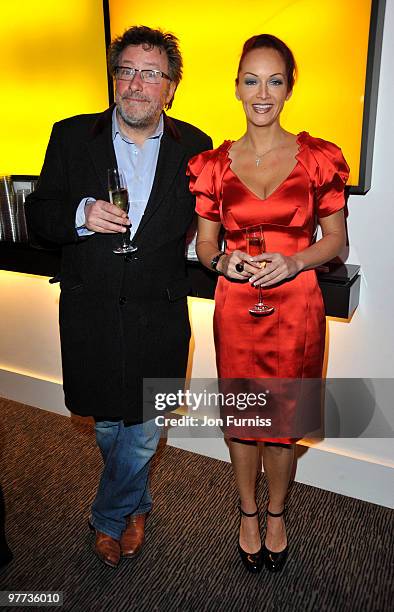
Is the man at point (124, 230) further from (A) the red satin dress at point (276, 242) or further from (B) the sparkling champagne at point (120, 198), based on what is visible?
(A) the red satin dress at point (276, 242)

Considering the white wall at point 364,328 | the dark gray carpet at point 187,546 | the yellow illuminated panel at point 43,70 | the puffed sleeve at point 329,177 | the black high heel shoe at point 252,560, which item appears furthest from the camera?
the yellow illuminated panel at point 43,70

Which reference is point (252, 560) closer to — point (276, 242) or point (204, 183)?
point (276, 242)

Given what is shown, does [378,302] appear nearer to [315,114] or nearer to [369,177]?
[369,177]

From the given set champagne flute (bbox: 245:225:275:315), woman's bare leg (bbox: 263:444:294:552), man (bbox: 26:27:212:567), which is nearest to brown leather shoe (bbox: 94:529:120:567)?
man (bbox: 26:27:212:567)

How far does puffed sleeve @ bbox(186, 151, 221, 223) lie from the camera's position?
1940 mm

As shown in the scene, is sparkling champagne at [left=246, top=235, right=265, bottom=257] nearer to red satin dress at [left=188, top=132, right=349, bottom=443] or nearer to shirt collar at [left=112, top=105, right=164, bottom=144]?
red satin dress at [left=188, top=132, right=349, bottom=443]

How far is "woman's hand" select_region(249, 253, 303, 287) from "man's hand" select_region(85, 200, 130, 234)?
437 mm

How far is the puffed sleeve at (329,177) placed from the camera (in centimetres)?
188

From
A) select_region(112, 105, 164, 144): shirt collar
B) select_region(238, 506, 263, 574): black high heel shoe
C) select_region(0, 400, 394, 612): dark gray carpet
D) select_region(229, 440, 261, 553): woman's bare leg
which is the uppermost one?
select_region(112, 105, 164, 144): shirt collar

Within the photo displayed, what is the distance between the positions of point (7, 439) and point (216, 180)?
2.07 meters

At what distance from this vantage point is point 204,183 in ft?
6.37

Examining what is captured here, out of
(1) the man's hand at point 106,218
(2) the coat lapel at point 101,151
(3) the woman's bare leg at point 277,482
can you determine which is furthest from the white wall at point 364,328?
(1) the man's hand at point 106,218

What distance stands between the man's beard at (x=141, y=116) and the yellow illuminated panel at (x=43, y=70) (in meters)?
1.01

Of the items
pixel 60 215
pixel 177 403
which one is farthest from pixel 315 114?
pixel 177 403
